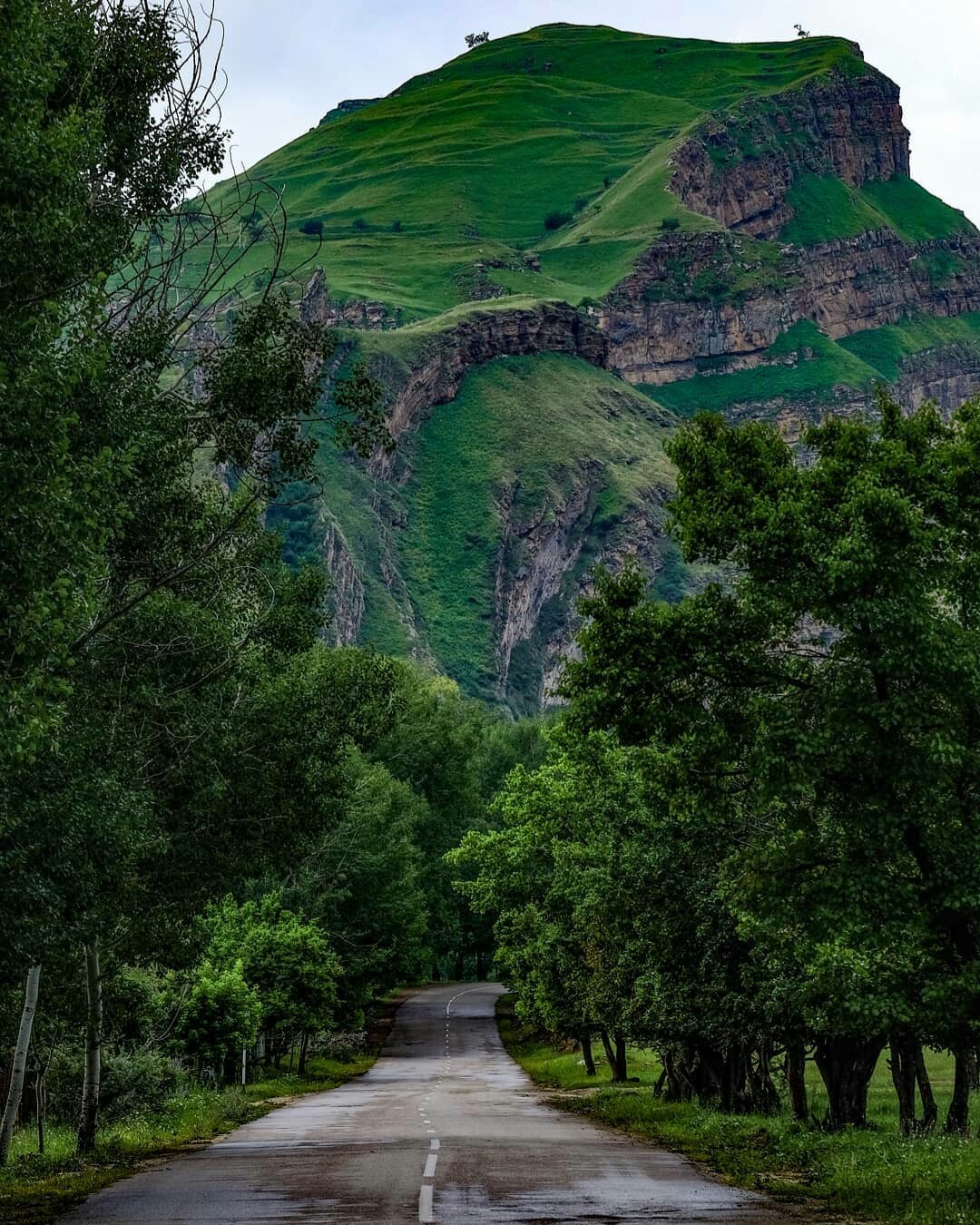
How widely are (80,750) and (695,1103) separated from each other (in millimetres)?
18841

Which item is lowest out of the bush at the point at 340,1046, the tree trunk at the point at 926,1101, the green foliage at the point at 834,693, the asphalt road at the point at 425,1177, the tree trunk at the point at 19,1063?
the bush at the point at 340,1046

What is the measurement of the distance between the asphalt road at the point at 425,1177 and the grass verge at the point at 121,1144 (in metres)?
0.51

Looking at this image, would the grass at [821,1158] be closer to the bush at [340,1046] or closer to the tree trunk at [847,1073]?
the tree trunk at [847,1073]

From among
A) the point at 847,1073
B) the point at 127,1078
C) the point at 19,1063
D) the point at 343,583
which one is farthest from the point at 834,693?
the point at 343,583

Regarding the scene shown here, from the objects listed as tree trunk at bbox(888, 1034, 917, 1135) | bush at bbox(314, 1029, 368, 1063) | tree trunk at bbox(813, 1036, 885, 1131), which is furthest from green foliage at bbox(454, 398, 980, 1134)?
bush at bbox(314, 1029, 368, 1063)

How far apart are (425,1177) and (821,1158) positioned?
559 cm

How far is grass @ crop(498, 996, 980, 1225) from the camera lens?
47.1ft

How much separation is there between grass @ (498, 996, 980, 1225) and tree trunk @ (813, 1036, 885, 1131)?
0.54m

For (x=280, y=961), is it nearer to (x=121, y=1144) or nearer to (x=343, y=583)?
(x=121, y=1144)

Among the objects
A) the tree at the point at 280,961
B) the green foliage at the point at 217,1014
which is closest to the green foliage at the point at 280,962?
the tree at the point at 280,961

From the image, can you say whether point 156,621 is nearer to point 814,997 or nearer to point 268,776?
point 268,776

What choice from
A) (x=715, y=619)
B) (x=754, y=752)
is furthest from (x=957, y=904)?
(x=715, y=619)

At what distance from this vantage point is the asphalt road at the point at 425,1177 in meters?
13.6

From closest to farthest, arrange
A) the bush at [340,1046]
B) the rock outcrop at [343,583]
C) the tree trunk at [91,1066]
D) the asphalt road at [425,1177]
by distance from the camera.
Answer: the asphalt road at [425,1177], the tree trunk at [91,1066], the bush at [340,1046], the rock outcrop at [343,583]
